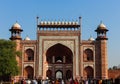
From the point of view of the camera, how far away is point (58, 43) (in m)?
40.2

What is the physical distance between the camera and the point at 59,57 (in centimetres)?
4572

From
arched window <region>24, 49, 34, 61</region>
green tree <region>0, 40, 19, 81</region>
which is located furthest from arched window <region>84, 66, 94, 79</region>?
green tree <region>0, 40, 19, 81</region>

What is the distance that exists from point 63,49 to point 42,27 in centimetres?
392

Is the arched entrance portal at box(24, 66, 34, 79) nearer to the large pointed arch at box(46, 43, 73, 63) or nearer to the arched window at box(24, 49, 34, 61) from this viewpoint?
the arched window at box(24, 49, 34, 61)

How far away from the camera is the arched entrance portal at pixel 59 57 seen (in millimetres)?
41156

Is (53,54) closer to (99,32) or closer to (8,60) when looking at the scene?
(99,32)

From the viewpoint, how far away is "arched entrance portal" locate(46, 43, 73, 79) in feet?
135

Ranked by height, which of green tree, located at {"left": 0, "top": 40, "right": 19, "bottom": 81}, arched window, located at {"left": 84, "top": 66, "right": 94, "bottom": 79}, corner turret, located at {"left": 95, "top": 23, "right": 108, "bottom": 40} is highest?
corner turret, located at {"left": 95, "top": 23, "right": 108, "bottom": 40}

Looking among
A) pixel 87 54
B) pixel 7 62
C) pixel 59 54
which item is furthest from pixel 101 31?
pixel 7 62

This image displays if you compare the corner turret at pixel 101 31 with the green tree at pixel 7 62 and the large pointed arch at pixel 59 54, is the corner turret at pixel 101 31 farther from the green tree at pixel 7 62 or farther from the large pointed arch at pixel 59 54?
the green tree at pixel 7 62

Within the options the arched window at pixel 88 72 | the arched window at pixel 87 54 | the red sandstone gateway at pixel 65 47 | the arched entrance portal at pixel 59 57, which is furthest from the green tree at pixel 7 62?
the arched window at pixel 88 72

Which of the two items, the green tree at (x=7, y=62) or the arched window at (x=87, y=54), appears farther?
the arched window at (x=87, y=54)

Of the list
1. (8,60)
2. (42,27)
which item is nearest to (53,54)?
(42,27)

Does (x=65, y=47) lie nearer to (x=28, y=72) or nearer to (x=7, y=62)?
(x=28, y=72)
